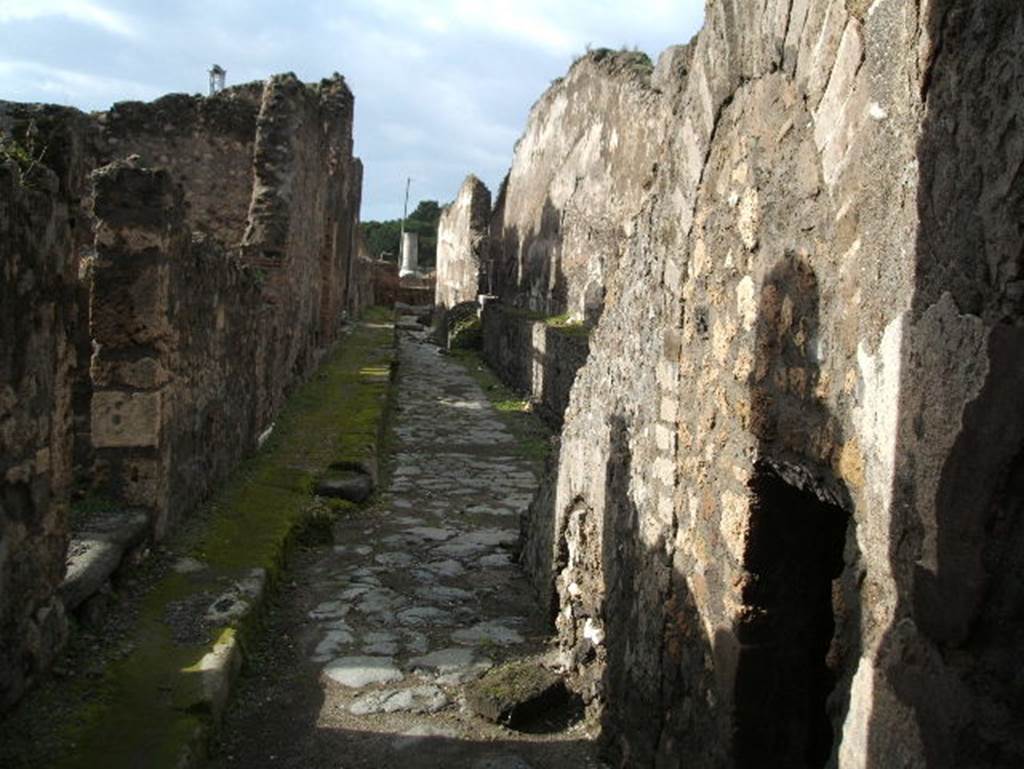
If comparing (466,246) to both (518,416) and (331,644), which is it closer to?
(518,416)

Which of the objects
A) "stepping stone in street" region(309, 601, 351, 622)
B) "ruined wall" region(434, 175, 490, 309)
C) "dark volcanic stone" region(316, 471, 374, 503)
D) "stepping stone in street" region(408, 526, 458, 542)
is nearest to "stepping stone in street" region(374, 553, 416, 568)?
"stepping stone in street" region(408, 526, 458, 542)

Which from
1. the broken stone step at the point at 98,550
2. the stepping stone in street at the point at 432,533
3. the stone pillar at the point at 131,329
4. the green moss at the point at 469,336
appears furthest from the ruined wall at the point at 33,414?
the green moss at the point at 469,336

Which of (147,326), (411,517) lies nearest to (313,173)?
(411,517)

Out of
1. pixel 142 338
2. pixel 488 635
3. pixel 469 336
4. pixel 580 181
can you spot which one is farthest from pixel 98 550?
pixel 469 336

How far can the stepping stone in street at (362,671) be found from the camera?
4035 millimetres

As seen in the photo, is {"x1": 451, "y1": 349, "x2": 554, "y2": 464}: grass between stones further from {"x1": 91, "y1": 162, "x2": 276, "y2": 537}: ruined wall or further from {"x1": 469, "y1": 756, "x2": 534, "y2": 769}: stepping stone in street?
{"x1": 469, "y1": 756, "x2": 534, "y2": 769}: stepping stone in street

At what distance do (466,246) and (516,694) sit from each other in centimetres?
1916

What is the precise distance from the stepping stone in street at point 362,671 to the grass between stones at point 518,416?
2.58 metres

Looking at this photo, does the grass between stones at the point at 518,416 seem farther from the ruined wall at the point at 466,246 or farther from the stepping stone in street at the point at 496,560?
the ruined wall at the point at 466,246

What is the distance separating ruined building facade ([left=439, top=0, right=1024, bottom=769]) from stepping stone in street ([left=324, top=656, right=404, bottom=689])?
2.51 ft

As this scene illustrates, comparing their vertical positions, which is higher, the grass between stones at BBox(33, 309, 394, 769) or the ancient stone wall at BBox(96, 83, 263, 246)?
the ancient stone wall at BBox(96, 83, 263, 246)

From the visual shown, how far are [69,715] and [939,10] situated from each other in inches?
115

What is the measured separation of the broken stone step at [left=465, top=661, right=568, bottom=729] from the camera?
3703 mm

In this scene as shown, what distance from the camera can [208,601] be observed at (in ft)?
13.6
